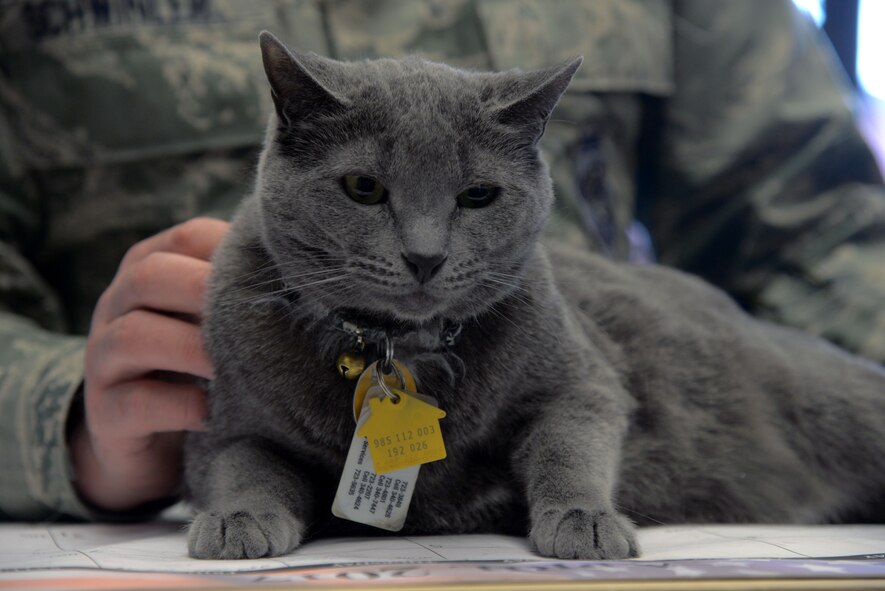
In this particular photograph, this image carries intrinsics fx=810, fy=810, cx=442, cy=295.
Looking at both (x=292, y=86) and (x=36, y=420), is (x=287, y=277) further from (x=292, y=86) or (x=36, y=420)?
(x=36, y=420)

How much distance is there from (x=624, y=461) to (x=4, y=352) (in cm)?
101

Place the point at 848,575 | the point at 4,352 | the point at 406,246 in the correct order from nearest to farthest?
the point at 848,575 → the point at 406,246 → the point at 4,352

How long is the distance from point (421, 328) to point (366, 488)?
20 centimetres

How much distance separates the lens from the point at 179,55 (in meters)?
1.54

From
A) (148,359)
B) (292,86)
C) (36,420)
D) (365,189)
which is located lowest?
(36,420)

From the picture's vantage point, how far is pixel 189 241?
3.95 ft

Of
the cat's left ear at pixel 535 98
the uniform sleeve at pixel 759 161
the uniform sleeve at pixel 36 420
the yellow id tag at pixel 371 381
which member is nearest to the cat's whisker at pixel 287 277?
the yellow id tag at pixel 371 381

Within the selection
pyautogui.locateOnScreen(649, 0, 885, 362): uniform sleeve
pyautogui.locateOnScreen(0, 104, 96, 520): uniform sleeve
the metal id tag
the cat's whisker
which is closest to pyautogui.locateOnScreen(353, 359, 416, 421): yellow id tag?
the metal id tag

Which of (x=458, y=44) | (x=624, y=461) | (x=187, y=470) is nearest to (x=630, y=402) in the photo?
(x=624, y=461)

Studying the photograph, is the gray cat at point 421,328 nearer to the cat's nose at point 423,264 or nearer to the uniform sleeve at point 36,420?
the cat's nose at point 423,264

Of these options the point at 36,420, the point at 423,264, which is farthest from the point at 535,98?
the point at 36,420

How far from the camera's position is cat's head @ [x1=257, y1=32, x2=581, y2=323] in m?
0.89

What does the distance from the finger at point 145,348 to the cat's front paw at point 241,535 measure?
22 centimetres

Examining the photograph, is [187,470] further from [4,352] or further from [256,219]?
[4,352]
